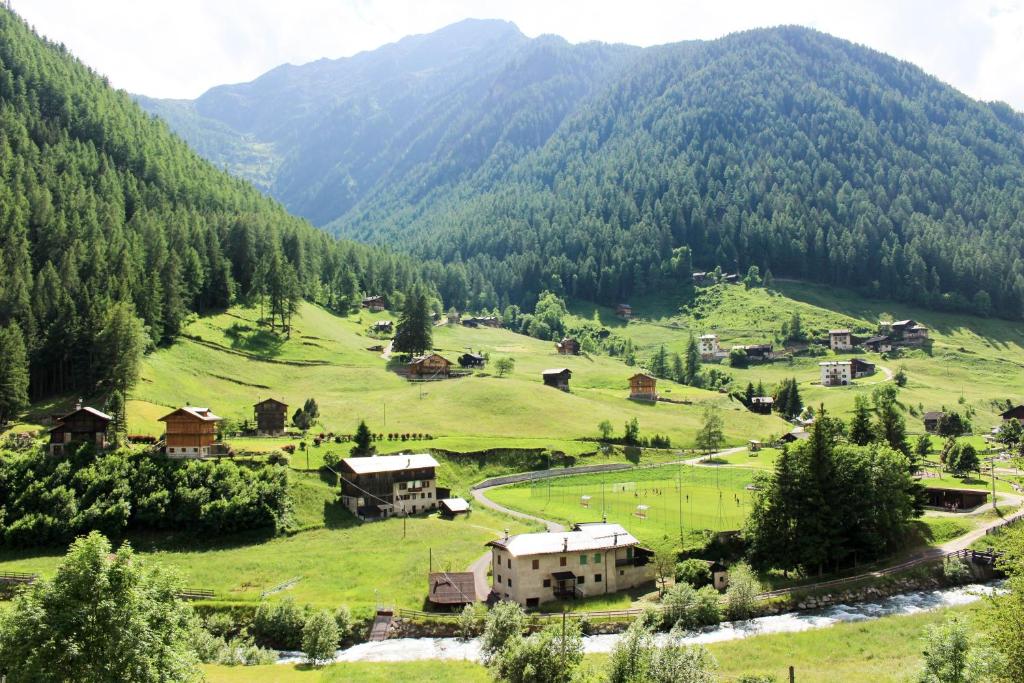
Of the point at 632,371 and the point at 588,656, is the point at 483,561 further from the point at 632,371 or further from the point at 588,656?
the point at 632,371

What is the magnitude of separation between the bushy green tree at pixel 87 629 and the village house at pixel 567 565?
102ft

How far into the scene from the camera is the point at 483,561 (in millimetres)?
72750

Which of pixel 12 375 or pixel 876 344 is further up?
pixel 12 375

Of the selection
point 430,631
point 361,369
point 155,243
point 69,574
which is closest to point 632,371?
point 361,369

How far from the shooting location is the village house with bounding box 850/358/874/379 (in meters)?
176

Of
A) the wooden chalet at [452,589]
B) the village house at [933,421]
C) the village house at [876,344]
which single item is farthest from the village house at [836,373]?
the wooden chalet at [452,589]

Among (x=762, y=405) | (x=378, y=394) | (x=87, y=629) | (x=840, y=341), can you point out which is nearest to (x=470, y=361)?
(x=378, y=394)

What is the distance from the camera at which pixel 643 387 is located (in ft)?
483

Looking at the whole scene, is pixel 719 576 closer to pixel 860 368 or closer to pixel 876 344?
pixel 860 368

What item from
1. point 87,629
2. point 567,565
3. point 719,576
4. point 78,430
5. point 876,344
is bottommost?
point 719,576

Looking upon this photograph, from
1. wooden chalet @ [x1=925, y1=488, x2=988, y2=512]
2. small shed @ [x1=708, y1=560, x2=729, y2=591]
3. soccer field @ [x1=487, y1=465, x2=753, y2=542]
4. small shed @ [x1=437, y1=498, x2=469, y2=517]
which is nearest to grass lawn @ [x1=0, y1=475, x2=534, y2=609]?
small shed @ [x1=437, y1=498, x2=469, y2=517]

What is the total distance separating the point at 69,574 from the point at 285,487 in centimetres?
4343

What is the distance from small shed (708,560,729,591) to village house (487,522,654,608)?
5.33 metres

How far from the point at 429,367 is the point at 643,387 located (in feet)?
132
